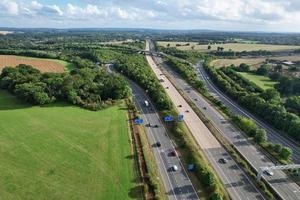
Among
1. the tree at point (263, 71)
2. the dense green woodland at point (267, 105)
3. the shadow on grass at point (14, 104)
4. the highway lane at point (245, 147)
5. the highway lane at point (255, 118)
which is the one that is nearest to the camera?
the highway lane at point (245, 147)

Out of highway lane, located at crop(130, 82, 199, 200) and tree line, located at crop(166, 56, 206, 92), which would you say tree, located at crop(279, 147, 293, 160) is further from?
tree line, located at crop(166, 56, 206, 92)

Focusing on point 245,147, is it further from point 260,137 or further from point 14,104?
point 14,104

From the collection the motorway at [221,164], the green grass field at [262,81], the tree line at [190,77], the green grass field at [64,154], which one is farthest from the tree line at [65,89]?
the green grass field at [262,81]

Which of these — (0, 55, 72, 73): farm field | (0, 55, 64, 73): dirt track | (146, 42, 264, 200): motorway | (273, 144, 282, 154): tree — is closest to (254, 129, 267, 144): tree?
(273, 144, 282, 154): tree

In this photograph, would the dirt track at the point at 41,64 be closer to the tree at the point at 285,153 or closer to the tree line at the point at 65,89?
the tree line at the point at 65,89

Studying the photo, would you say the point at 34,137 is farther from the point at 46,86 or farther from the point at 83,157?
the point at 46,86

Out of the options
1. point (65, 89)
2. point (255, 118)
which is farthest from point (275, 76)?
point (65, 89)
